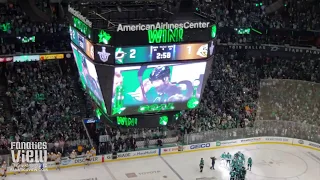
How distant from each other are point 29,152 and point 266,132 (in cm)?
1352

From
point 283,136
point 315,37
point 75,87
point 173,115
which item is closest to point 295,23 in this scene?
point 315,37

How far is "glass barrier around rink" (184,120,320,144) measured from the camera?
1196 inches

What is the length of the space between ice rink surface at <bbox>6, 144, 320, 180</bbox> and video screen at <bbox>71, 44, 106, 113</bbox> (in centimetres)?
773

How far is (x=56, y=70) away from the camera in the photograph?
33.4 m

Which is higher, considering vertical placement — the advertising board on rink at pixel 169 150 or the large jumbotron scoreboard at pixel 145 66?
the large jumbotron scoreboard at pixel 145 66

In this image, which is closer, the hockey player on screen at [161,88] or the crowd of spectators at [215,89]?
the hockey player on screen at [161,88]

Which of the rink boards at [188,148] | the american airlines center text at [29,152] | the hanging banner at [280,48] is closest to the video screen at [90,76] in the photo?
the american airlines center text at [29,152]

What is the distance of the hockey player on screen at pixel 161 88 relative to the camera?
17969mm

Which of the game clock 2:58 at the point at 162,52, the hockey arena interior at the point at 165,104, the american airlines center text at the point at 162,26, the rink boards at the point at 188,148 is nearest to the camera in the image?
the american airlines center text at the point at 162,26

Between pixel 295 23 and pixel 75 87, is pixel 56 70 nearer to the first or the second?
pixel 75 87

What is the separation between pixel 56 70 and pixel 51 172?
8471 millimetres

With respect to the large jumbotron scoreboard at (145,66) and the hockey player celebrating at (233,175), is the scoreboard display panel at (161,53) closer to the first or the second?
the large jumbotron scoreboard at (145,66)

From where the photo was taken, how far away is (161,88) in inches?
725

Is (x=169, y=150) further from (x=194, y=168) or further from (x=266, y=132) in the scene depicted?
(x=266, y=132)
